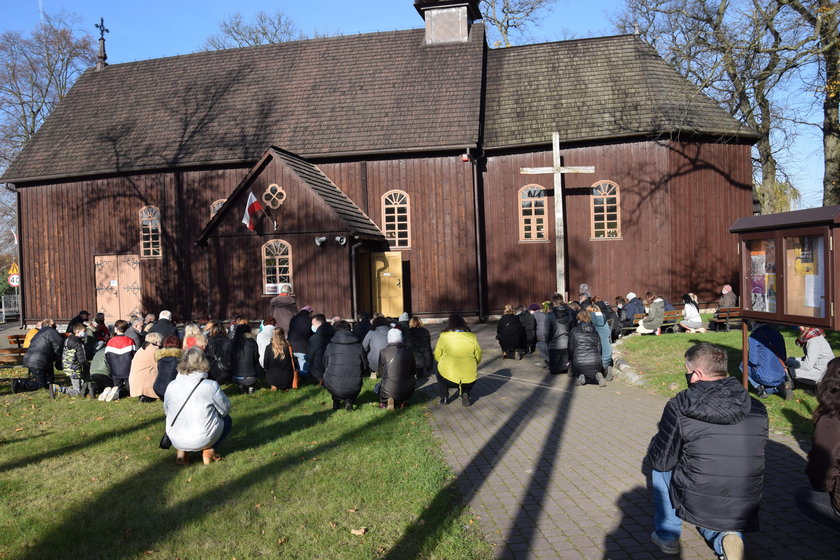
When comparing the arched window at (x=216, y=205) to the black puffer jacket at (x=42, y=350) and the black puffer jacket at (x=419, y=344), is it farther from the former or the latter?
the black puffer jacket at (x=419, y=344)

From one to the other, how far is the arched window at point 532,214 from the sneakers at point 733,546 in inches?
702

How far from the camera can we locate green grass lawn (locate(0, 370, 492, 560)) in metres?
5.35

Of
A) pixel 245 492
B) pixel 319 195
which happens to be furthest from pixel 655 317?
pixel 245 492

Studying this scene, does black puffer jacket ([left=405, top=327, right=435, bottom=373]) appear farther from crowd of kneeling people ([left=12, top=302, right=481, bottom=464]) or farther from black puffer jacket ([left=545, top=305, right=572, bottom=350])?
black puffer jacket ([left=545, top=305, right=572, bottom=350])

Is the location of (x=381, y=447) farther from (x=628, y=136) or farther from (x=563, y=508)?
(x=628, y=136)

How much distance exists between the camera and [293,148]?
22.8m

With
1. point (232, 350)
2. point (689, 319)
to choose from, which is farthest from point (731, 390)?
point (689, 319)

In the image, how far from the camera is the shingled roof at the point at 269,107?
890 inches

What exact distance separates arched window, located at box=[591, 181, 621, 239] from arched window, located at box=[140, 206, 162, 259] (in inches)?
610

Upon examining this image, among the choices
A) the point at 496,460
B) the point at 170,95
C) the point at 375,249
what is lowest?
the point at 496,460

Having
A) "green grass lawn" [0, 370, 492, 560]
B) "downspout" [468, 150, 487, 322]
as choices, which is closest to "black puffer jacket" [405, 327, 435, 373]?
"green grass lawn" [0, 370, 492, 560]

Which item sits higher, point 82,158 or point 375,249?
point 82,158

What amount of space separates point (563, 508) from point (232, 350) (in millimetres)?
7798

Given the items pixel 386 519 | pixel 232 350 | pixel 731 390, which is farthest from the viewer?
pixel 232 350
